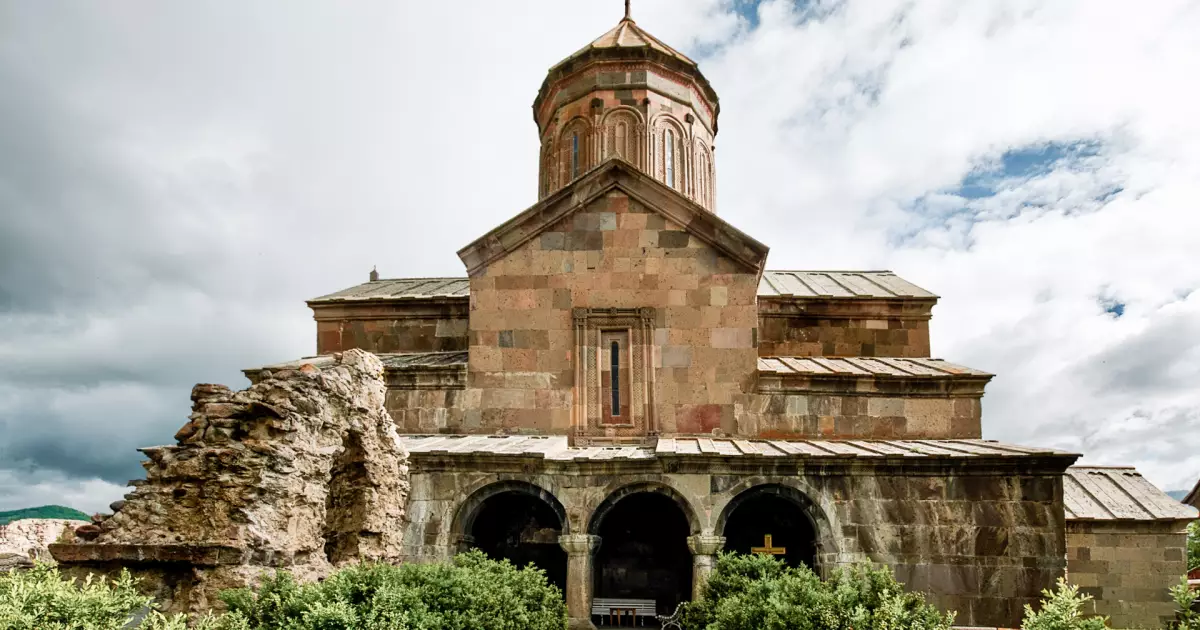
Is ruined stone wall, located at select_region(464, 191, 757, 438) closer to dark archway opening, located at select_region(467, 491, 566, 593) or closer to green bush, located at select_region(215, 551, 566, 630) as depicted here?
dark archway opening, located at select_region(467, 491, 566, 593)

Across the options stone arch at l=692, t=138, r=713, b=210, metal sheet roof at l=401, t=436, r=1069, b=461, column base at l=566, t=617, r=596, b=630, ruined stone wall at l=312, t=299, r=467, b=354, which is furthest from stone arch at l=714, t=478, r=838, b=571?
stone arch at l=692, t=138, r=713, b=210

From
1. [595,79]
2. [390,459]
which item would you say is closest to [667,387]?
[390,459]

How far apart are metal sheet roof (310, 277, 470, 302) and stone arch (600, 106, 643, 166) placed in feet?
11.7

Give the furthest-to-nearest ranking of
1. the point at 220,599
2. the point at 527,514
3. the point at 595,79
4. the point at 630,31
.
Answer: the point at 630,31 < the point at 595,79 < the point at 527,514 < the point at 220,599

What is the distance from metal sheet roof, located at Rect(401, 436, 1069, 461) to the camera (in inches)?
362

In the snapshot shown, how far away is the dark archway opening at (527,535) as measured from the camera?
10953 mm

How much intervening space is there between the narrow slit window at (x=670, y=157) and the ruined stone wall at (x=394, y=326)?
15.1 ft

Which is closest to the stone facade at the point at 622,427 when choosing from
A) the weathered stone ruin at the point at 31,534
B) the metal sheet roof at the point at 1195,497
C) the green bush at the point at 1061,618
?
the green bush at the point at 1061,618

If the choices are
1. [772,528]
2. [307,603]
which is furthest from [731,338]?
[307,603]

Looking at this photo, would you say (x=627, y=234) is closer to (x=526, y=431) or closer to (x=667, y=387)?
(x=667, y=387)

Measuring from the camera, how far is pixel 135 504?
5562 mm

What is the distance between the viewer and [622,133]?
1500 centimetres

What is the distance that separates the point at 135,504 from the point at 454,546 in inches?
166

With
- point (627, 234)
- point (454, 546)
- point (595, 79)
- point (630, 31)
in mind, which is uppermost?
point (630, 31)
